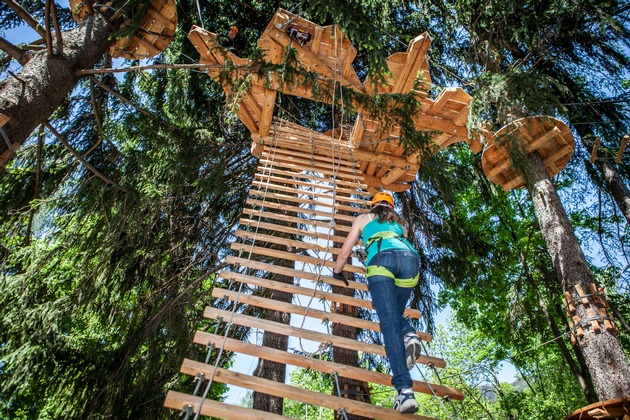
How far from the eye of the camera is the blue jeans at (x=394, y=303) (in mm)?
1989

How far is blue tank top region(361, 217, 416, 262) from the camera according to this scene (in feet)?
7.58

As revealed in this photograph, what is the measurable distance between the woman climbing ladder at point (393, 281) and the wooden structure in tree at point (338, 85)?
1.13 meters

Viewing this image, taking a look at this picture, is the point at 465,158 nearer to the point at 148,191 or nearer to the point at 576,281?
the point at 576,281

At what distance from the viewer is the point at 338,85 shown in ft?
12.5

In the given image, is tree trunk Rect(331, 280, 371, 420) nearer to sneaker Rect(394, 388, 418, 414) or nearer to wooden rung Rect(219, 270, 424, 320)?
wooden rung Rect(219, 270, 424, 320)

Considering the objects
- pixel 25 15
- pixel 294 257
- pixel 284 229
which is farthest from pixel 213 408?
pixel 25 15

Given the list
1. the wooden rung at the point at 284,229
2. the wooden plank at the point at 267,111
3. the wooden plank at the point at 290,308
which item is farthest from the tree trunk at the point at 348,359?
the wooden plank at the point at 267,111

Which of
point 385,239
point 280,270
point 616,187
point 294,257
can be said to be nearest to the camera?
point 385,239

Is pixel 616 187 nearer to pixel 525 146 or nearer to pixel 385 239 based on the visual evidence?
pixel 525 146

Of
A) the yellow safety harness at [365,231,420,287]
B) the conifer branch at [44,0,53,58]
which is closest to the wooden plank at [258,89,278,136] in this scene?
the conifer branch at [44,0,53,58]

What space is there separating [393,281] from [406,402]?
614 millimetres

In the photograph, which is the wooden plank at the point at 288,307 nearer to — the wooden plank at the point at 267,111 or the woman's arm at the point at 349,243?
the woman's arm at the point at 349,243

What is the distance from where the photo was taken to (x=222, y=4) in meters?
5.86

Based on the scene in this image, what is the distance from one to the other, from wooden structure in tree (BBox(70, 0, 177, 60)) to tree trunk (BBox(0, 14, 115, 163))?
76 centimetres
